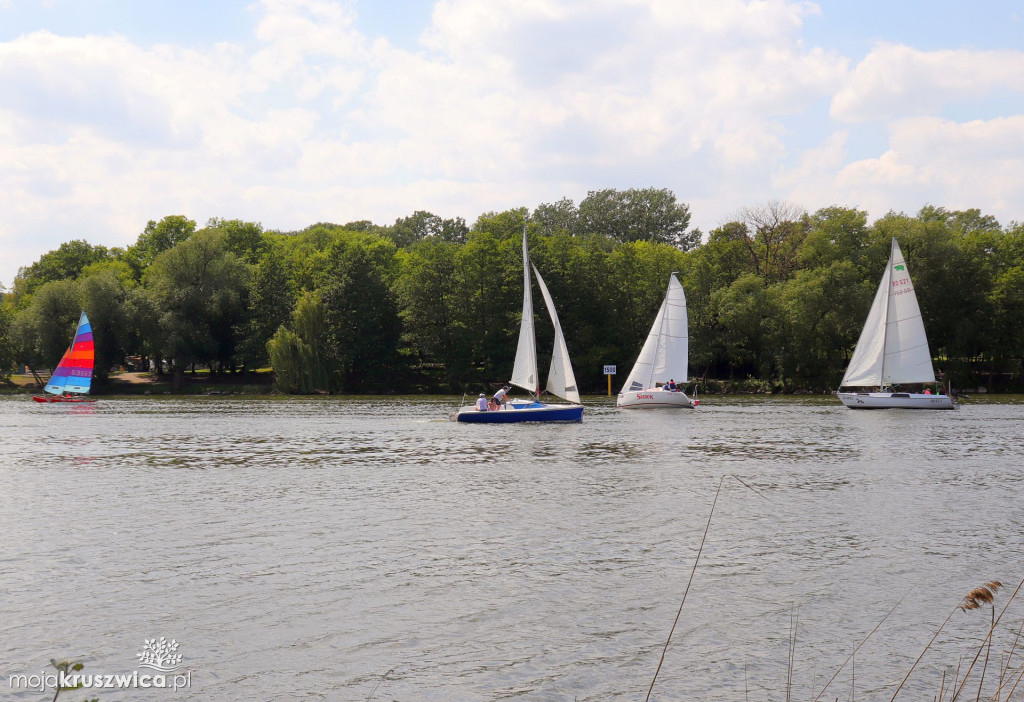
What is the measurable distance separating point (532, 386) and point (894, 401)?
27521 millimetres

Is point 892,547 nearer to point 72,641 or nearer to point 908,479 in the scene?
point 908,479

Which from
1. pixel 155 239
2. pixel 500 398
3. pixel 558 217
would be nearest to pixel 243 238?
pixel 155 239

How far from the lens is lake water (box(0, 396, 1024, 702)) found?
1012 centimetres

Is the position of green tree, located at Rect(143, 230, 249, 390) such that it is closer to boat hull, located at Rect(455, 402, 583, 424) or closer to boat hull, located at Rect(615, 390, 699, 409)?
boat hull, located at Rect(615, 390, 699, 409)

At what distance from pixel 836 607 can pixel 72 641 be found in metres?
9.64

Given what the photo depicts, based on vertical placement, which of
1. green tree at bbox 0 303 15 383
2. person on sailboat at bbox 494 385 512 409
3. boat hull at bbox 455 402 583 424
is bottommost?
boat hull at bbox 455 402 583 424

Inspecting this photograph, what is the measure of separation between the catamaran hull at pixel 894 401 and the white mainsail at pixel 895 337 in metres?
0.97

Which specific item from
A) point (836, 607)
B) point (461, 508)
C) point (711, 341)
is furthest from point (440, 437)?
point (711, 341)

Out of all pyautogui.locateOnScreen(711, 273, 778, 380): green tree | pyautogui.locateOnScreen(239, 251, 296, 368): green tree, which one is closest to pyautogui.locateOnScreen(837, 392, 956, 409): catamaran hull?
pyautogui.locateOnScreen(711, 273, 778, 380): green tree

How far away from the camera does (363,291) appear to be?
95000mm

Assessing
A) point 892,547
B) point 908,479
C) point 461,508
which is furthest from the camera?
point 908,479

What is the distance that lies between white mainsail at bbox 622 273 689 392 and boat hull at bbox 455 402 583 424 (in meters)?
16.1

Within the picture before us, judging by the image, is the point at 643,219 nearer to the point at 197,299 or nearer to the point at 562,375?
the point at 197,299

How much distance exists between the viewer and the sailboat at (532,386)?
45688 mm
